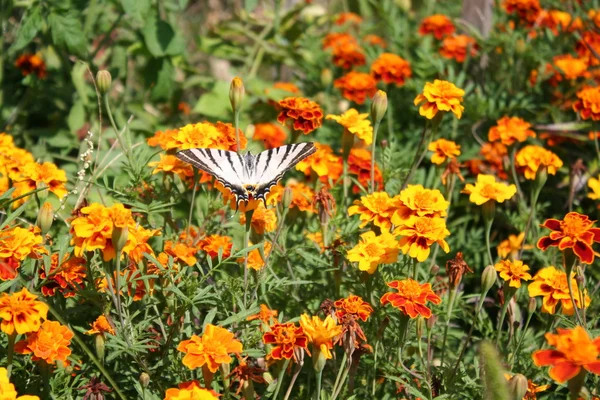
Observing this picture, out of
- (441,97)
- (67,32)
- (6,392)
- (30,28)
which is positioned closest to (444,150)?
(441,97)

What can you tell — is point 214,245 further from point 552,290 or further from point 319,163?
point 552,290

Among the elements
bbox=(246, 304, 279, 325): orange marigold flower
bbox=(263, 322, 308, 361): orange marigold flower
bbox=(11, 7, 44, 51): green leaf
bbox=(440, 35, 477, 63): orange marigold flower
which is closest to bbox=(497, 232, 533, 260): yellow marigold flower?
bbox=(246, 304, 279, 325): orange marigold flower

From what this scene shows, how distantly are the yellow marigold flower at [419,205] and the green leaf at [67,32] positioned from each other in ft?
5.00

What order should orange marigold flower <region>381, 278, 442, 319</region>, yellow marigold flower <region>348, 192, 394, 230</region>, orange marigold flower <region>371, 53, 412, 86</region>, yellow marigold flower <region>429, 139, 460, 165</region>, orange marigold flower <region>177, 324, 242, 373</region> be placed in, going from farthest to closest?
orange marigold flower <region>371, 53, 412, 86</region>, yellow marigold flower <region>429, 139, 460, 165</region>, yellow marigold flower <region>348, 192, 394, 230</region>, orange marigold flower <region>381, 278, 442, 319</region>, orange marigold flower <region>177, 324, 242, 373</region>

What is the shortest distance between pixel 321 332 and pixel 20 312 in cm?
54

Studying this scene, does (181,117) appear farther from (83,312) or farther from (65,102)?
(83,312)

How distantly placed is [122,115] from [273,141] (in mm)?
644

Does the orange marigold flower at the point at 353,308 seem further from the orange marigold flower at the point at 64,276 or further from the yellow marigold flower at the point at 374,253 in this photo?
the orange marigold flower at the point at 64,276

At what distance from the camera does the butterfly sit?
158cm

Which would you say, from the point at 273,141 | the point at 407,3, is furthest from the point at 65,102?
the point at 407,3

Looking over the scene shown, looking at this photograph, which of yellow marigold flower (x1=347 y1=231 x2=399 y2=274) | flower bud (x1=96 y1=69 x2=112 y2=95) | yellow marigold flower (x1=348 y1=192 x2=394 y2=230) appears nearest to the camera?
yellow marigold flower (x1=347 y1=231 x2=399 y2=274)

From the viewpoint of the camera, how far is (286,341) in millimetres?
1376

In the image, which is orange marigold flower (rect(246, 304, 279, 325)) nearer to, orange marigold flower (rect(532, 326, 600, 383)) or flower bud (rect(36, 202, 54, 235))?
flower bud (rect(36, 202, 54, 235))

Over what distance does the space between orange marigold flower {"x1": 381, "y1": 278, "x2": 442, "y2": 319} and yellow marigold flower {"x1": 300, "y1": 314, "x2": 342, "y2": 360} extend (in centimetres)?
14
